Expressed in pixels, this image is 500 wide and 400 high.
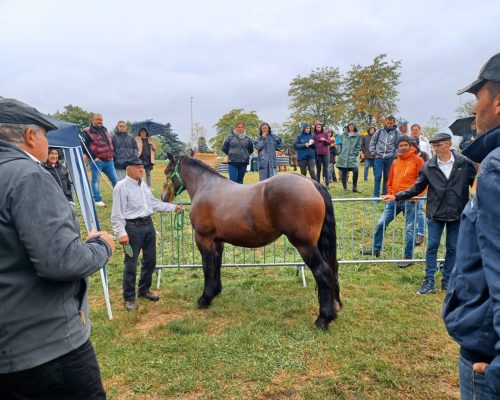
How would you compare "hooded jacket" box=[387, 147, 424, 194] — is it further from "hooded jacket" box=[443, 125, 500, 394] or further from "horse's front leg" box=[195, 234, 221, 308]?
"hooded jacket" box=[443, 125, 500, 394]

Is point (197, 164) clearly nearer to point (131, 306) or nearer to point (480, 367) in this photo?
point (131, 306)

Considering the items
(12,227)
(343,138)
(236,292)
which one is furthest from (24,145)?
(343,138)

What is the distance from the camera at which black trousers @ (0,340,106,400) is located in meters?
1.54

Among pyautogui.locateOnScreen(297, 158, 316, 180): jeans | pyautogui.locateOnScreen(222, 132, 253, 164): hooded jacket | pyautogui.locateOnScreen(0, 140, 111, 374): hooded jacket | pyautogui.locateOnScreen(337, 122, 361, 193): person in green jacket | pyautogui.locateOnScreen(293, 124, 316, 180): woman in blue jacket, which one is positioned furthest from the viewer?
pyautogui.locateOnScreen(337, 122, 361, 193): person in green jacket

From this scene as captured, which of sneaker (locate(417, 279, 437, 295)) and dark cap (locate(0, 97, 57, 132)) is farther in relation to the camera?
sneaker (locate(417, 279, 437, 295))

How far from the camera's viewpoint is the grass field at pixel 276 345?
3111 mm

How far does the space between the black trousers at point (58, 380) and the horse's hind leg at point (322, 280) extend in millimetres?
2790

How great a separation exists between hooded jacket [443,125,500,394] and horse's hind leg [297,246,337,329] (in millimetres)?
2652

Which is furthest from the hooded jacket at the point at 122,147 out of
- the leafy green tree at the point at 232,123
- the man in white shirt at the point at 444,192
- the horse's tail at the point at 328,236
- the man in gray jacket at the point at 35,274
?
the leafy green tree at the point at 232,123

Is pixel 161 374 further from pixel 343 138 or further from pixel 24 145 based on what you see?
pixel 343 138

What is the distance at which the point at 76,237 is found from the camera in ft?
5.23

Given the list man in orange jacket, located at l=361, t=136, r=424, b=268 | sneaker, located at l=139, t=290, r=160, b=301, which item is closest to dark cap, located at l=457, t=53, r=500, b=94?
sneaker, located at l=139, t=290, r=160, b=301

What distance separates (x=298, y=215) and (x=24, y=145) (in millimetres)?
2913

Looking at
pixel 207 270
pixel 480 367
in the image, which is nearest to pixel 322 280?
pixel 207 270
